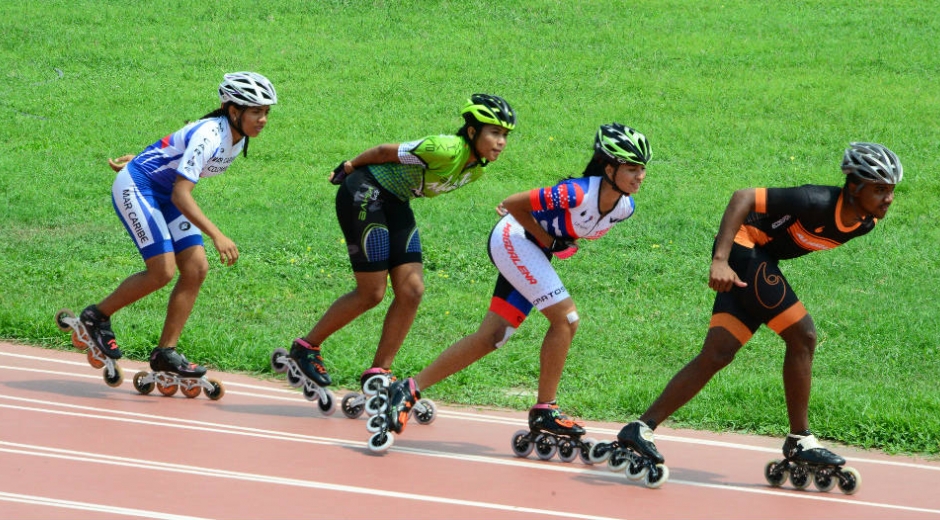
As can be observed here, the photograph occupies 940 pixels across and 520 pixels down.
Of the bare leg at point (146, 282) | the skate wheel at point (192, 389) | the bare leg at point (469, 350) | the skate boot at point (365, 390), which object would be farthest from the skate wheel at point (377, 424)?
the bare leg at point (146, 282)

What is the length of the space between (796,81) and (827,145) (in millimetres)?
3530

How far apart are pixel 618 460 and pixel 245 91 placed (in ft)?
11.2

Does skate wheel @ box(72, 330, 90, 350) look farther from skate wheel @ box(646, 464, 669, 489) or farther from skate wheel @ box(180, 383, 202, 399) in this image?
skate wheel @ box(646, 464, 669, 489)

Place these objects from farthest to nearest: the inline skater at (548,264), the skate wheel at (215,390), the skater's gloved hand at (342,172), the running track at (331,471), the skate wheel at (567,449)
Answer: the skate wheel at (215,390) < the skater's gloved hand at (342,172) < the skate wheel at (567,449) < the inline skater at (548,264) < the running track at (331,471)

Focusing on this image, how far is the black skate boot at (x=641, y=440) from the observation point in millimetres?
6840

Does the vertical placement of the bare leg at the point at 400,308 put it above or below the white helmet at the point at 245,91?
below

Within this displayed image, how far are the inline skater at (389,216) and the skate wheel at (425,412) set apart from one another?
0.99 ft

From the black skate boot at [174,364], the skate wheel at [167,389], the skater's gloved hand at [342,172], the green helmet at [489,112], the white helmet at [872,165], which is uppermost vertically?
the green helmet at [489,112]

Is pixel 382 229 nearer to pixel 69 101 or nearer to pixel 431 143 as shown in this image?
pixel 431 143

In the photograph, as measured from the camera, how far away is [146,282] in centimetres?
857

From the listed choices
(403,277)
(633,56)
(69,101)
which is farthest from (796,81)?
(403,277)

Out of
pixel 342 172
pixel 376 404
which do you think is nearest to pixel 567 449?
pixel 376 404

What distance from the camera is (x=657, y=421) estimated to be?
7086 millimetres

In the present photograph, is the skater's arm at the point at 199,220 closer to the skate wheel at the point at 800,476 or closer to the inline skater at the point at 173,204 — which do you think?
the inline skater at the point at 173,204
